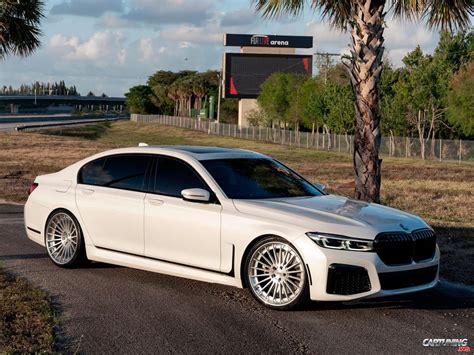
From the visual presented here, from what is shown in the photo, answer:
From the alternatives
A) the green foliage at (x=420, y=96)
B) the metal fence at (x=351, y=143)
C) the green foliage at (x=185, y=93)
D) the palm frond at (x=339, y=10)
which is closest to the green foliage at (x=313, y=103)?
the metal fence at (x=351, y=143)

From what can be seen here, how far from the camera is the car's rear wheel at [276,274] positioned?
6.73 metres

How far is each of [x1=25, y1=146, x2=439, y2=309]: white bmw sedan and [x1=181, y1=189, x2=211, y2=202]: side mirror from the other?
0.03 ft

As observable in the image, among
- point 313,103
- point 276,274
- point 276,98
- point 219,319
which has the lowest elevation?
point 219,319

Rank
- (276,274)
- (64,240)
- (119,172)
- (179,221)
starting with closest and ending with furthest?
1. (276,274)
2. (179,221)
3. (119,172)
4. (64,240)

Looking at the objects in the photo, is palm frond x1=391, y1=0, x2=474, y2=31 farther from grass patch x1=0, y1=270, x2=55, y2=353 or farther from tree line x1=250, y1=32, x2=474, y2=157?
tree line x1=250, y1=32, x2=474, y2=157

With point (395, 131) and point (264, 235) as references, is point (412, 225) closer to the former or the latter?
point (264, 235)

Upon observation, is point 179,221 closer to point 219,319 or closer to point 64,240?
point 219,319

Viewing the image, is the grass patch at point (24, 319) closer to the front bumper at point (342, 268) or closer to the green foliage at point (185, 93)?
the front bumper at point (342, 268)

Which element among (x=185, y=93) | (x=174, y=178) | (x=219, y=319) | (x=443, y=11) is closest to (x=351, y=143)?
(x=443, y=11)

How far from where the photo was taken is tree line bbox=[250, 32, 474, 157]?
49000mm

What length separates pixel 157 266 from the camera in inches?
306

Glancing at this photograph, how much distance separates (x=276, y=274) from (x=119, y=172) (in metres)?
2.57

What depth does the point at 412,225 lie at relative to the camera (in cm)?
705

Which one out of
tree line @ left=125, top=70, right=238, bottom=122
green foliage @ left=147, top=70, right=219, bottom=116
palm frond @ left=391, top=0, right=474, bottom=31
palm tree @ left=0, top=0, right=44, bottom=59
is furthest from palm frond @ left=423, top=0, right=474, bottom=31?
green foliage @ left=147, top=70, right=219, bottom=116
